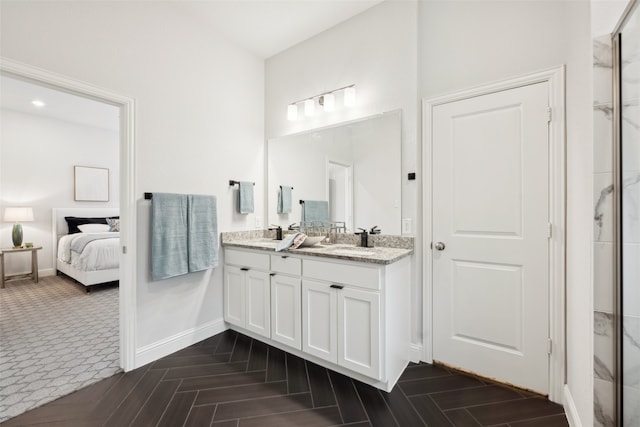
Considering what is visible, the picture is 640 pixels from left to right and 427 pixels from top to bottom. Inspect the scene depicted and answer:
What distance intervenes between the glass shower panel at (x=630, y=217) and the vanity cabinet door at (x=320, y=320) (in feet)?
4.67

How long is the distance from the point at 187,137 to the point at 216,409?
6.99ft

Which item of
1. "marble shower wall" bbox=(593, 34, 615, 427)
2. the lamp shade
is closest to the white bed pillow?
the lamp shade

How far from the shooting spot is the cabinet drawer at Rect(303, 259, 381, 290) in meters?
1.81

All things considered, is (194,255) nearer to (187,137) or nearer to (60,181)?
(187,137)

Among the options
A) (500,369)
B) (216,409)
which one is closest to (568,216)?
(500,369)

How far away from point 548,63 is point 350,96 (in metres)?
1.40

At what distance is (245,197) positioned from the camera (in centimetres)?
295

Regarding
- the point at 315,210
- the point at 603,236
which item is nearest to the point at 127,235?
the point at 315,210

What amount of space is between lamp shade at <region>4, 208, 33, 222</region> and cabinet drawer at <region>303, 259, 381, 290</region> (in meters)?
5.43

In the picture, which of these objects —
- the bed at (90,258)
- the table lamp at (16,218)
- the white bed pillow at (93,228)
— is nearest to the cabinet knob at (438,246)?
the bed at (90,258)

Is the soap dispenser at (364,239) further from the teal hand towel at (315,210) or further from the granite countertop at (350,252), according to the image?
the teal hand towel at (315,210)

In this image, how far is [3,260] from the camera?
14.3ft

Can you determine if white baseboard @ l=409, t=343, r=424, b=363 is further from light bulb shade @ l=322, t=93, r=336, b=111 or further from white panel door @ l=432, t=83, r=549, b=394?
light bulb shade @ l=322, t=93, r=336, b=111

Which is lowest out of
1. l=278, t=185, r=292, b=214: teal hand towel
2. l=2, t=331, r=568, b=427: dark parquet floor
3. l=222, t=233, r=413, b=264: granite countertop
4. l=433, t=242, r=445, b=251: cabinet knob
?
l=2, t=331, r=568, b=427: dark parquet floor
